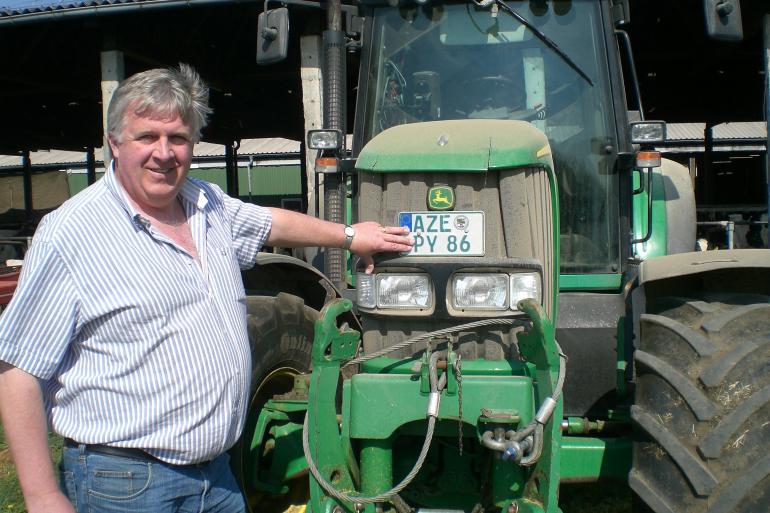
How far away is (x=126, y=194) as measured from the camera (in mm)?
2344

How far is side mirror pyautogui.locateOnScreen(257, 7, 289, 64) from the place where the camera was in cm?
407

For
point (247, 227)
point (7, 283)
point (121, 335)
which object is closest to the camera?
point (121, 335)

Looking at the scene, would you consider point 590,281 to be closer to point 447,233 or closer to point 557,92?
point 557,92

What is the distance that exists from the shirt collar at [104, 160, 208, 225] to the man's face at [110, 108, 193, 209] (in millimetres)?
22

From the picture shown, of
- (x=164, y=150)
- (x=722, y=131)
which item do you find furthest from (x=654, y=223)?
(x=722, y=131)

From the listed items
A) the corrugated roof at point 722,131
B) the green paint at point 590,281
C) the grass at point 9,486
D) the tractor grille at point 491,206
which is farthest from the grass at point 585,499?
the corrugated roof at point 722,131

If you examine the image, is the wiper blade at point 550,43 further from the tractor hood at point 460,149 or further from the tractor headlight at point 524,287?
the tractor headlight at point 524,287

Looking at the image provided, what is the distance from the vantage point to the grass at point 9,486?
450cm

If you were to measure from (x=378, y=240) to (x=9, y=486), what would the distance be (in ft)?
10.9

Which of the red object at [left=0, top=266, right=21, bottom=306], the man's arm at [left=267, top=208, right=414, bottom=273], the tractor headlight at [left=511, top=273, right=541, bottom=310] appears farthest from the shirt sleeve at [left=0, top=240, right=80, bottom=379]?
the red object at [left=0, top=266, right=21, bottom=306]

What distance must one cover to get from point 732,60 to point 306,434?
1090cm

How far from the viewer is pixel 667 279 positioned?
10.5ft

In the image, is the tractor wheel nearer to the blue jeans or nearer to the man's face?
the blue jeans

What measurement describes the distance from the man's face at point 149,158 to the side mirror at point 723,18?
2.53 metres
